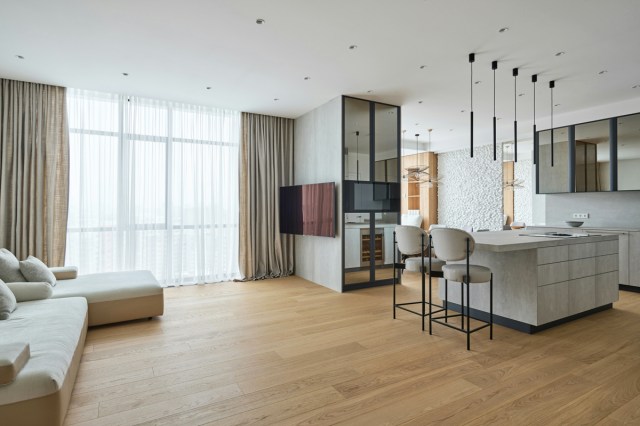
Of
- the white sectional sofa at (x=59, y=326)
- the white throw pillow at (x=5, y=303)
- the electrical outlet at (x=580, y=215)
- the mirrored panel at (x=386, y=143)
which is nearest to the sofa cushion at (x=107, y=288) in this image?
the white sectional sofa at (x=59, y=326)

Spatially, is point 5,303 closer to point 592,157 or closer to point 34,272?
point 34,272

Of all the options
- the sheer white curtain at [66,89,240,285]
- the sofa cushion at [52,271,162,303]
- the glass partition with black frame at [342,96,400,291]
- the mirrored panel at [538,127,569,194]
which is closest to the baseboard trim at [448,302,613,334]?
the glass partition with black frame at [342,96,400,291]

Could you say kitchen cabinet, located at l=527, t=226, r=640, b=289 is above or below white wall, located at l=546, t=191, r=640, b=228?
below

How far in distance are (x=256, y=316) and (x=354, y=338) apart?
124 centimetres

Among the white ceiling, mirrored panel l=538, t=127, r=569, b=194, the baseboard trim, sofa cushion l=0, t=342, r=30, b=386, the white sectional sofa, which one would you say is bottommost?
→ the baseboard trim

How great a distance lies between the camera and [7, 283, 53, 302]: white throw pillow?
298 cm

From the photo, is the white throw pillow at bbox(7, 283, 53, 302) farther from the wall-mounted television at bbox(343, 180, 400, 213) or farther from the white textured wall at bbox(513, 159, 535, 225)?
the white textured wall at bbox(513, 159, 535, 225)

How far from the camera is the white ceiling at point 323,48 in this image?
286cm

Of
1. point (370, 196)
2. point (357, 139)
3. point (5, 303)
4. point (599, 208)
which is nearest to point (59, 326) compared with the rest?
point (5, 303)

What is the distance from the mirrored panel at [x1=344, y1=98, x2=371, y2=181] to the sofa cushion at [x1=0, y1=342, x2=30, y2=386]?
4000 mm

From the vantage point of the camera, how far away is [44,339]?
6.97ft

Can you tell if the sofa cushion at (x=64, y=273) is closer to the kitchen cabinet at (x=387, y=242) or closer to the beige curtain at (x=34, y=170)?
the beige curtain at (x=34, y=170)

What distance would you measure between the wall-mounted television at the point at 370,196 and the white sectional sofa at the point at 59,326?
2784 mm

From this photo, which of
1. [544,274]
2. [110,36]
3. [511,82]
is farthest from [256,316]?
[511,82]
